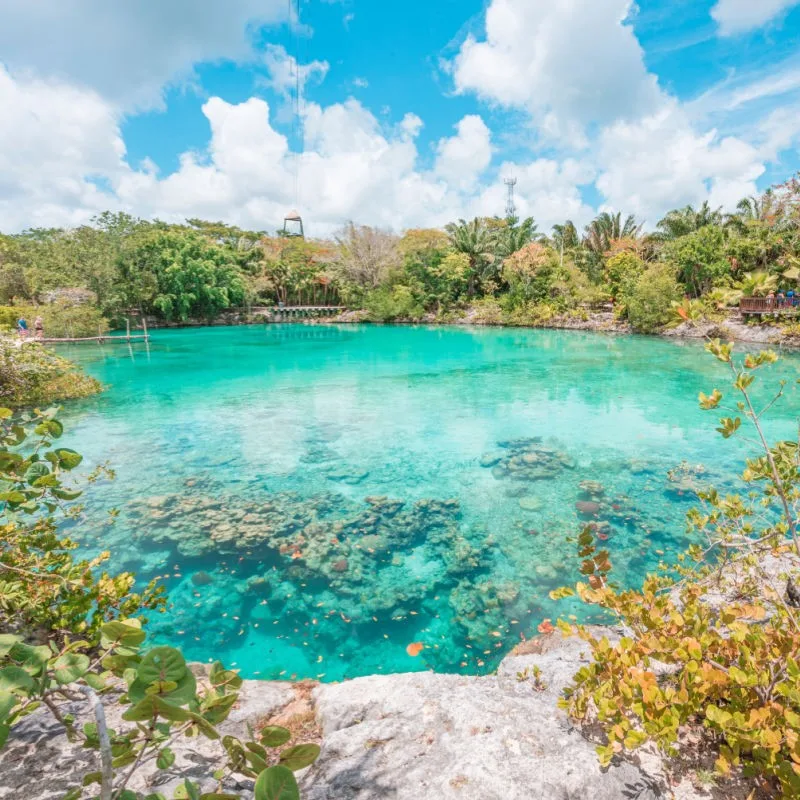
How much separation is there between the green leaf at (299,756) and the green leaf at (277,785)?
0.16 metres

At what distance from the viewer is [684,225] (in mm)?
30828

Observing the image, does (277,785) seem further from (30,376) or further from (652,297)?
(652,297)

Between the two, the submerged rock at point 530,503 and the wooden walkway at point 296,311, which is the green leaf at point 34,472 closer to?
the submerged rock at point 530,503

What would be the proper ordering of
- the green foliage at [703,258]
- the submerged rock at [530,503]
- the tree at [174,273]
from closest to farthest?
the submerged rock at [530,503] < the green foliage at [703,258] < the tree at [174,273]

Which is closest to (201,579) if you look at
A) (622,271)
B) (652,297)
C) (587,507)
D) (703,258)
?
(587,507)

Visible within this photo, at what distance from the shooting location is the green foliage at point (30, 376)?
998 cm

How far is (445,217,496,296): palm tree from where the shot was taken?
37.3 meters

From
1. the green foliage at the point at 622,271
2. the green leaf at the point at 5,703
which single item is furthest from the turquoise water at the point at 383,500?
the green foliage at the point at 622,271

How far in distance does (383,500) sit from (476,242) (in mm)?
34135

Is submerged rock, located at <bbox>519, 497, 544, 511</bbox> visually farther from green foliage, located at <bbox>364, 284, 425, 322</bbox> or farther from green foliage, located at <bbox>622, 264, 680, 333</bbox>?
green foliage, located at <bbox>364, 284, 425, 322</bbox>

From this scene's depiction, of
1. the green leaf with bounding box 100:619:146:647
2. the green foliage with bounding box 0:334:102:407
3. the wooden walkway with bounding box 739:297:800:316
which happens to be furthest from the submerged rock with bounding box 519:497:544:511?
the wooden walkway with bounding box 739:297:800:316

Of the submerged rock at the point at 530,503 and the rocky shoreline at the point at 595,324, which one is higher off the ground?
the rocky shoreline at the point at 595,324

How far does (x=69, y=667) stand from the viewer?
1.02m

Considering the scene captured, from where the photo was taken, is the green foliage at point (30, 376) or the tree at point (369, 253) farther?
the tree at point (369, 253)
